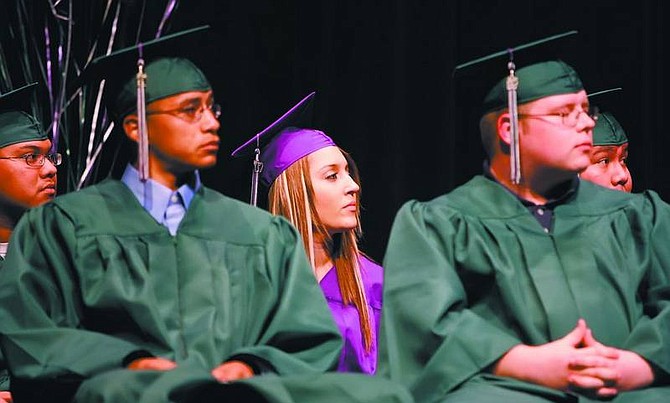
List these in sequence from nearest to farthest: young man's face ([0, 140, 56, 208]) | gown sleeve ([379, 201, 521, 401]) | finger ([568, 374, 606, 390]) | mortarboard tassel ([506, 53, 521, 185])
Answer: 1. finger ([568, 374, 606, 390])
2. gown sleeve ([379, 201, 521, 401])
3. mortarboard tassel ([506, 53, 521, 185])
4. young man's face ([0, 140, 56, 208])

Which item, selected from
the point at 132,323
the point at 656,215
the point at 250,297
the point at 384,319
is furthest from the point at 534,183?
the point at 132,323

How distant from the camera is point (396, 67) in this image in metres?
4.99

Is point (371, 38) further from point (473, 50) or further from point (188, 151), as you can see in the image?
point (188, 151)

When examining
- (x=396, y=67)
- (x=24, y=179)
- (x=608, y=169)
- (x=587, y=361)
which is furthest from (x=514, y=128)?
(x=24, y=179)

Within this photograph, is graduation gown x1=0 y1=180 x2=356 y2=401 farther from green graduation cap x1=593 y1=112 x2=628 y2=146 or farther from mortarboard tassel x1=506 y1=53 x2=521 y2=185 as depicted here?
green graduation cap x1=593 y1=112 x2=628 y2=146

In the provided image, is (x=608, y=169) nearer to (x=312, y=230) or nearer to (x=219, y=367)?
(x=312, y=230)

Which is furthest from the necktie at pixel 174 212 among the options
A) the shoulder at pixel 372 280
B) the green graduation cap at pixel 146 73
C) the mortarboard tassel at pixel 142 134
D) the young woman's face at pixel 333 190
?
the shoulder at pixel 372 280

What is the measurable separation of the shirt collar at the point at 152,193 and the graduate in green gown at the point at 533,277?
58 centimetres

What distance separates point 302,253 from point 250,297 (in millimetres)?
206

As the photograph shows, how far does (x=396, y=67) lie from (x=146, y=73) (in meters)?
1.81

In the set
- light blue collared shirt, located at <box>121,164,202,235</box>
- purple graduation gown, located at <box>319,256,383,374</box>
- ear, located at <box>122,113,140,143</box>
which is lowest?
purple graduation gown, located at <box>319,256,383,374</box>

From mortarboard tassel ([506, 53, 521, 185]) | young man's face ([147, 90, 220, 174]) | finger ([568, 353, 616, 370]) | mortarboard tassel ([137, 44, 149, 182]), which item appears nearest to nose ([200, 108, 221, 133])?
young man's face ([147, 90, 220, 174])

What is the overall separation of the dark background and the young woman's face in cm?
47

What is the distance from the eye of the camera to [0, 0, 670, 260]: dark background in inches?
195
